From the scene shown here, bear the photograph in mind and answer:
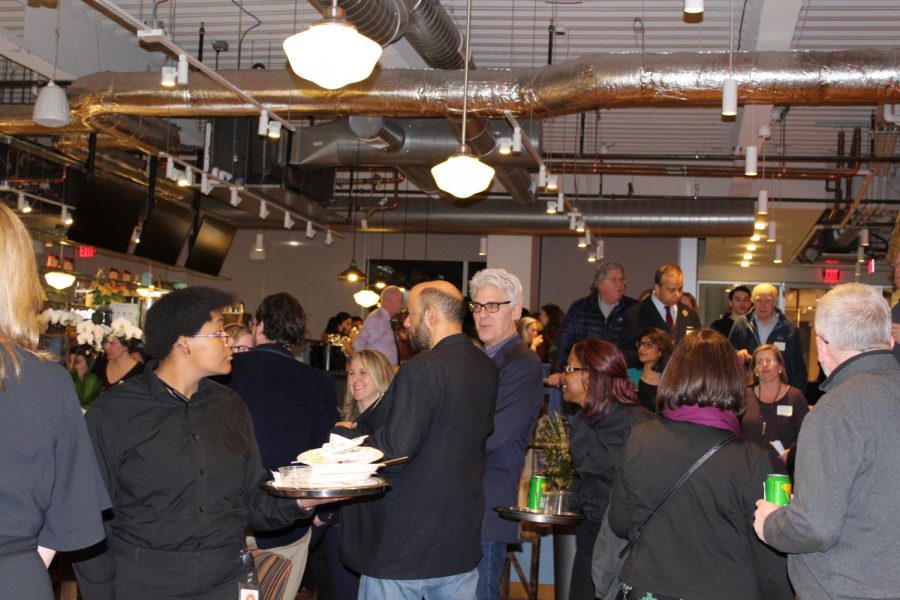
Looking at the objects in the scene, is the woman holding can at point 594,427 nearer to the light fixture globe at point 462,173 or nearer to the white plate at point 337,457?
the white plate at point 337,457

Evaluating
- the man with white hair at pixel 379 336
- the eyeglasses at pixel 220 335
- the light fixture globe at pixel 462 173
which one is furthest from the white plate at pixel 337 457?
the man with white hair at pixel 379 336

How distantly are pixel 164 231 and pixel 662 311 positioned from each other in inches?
262

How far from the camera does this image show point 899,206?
513 inches

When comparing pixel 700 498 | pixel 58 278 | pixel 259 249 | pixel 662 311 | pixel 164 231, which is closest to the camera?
pixel 700 498

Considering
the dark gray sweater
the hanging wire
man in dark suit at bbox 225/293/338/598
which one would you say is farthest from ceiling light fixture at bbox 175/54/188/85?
the dark gray sweater

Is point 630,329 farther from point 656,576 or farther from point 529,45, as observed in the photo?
point 656,576

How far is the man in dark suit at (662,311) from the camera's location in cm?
681

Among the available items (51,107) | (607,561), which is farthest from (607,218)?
(607,561)

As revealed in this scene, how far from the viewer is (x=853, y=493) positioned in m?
2.39

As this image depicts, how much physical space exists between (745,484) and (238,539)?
1376 mm

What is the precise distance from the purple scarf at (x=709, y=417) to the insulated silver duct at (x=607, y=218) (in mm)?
9666

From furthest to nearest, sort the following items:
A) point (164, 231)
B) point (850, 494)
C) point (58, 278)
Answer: point (58, 278) < point (164, 231) < point (850, 494)

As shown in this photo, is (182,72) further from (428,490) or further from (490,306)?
(428,490)

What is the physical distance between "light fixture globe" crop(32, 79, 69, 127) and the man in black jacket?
12.5 feet
